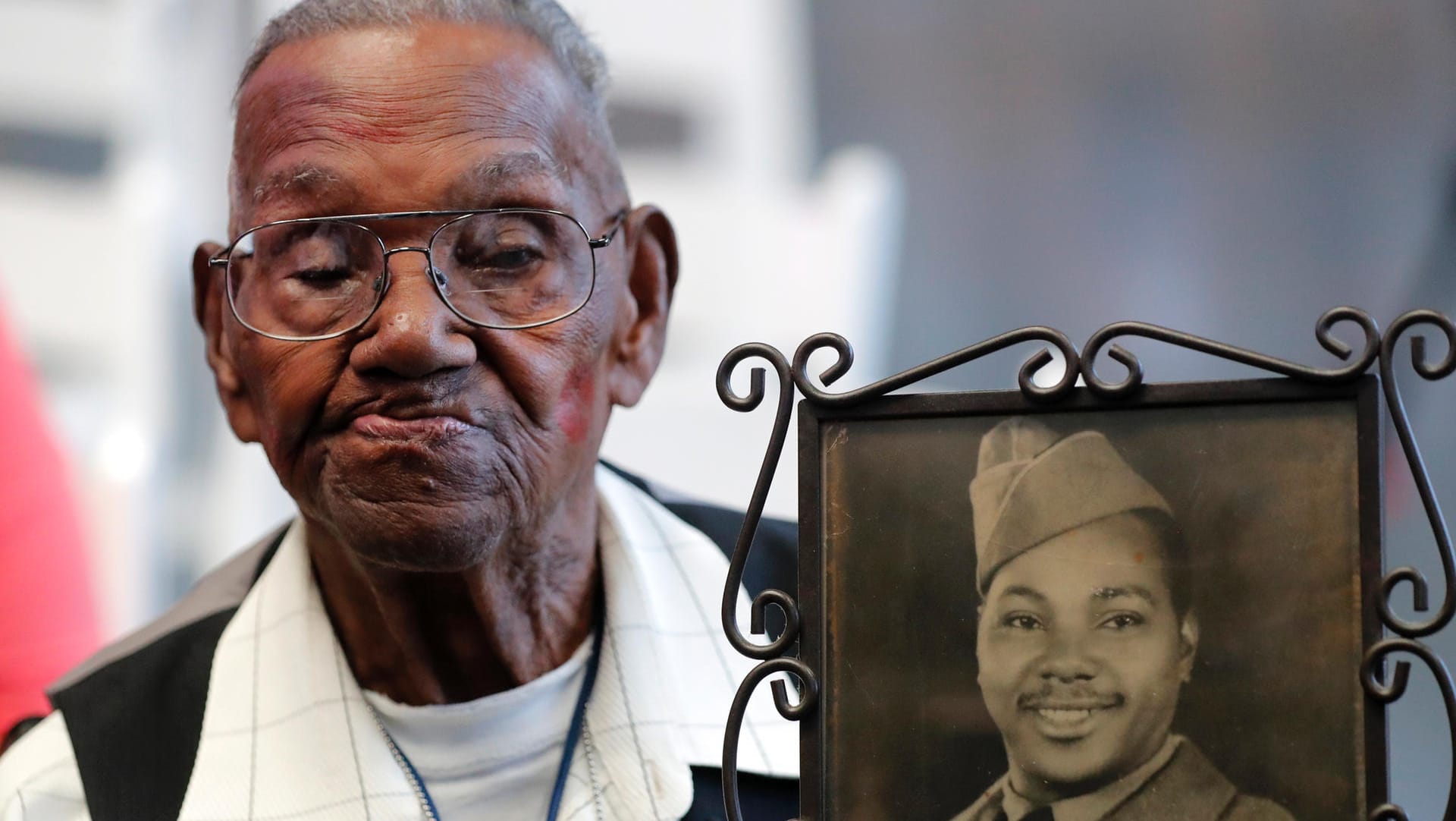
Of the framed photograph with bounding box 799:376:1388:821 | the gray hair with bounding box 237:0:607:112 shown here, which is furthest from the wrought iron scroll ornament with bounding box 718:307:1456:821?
the gray hair with bounding box 237:0:607:112

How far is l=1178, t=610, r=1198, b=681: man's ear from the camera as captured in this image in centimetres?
72

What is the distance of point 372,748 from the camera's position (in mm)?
1014

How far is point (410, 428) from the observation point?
35.0 inches

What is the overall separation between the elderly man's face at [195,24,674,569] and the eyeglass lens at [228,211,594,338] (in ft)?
0.04

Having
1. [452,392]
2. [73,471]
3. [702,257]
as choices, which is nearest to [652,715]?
[452,392]

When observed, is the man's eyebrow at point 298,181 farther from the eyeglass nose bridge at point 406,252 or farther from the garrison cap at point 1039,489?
the garrison cap at point 1039,489

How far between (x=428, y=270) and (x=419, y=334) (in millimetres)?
48

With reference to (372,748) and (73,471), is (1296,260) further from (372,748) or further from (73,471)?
(73,471)

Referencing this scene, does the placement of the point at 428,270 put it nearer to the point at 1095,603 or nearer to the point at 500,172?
the point at 500,172

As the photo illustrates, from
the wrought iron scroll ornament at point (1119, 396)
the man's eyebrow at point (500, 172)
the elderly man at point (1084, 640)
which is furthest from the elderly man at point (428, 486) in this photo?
the elderly man at point (1084, 640)

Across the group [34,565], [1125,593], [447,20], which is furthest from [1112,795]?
[34,565]

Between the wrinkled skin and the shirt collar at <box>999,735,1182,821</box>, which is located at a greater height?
the wrinkled skin

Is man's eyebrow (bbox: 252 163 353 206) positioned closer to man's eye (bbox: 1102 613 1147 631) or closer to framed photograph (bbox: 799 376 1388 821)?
framed photograph (bbox: 799 376 1388 821)

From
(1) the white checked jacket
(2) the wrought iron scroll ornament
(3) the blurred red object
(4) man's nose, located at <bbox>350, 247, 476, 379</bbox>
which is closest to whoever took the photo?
(2) the wrought iron scroll ornament
